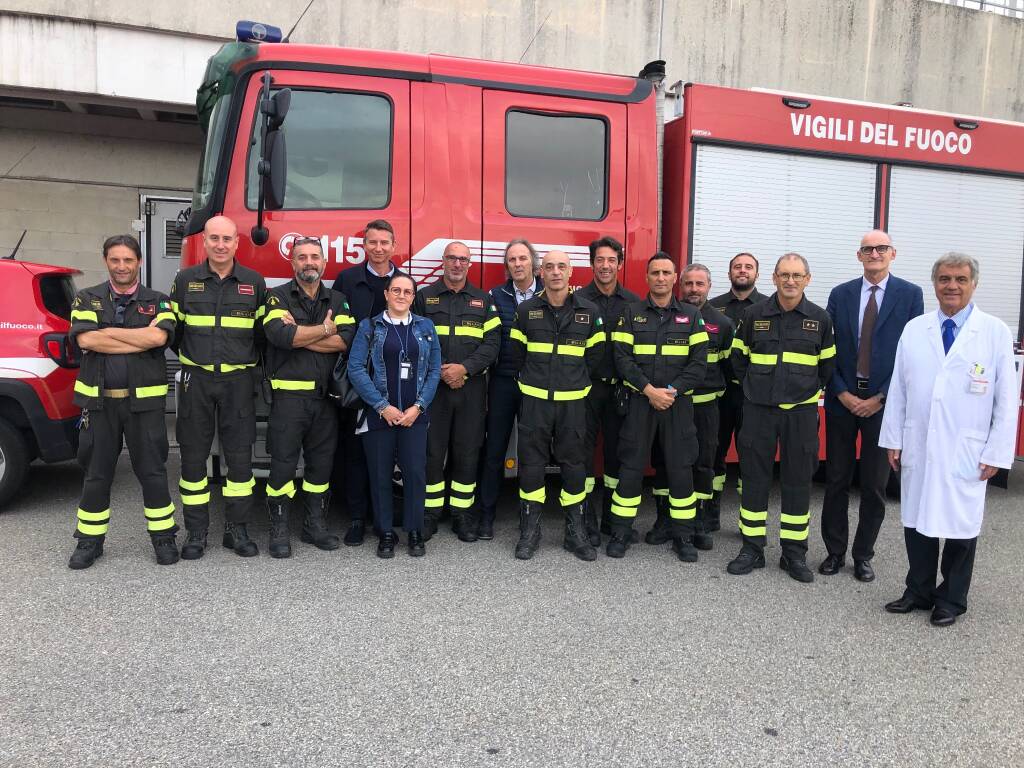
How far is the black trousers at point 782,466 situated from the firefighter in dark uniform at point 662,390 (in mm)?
309

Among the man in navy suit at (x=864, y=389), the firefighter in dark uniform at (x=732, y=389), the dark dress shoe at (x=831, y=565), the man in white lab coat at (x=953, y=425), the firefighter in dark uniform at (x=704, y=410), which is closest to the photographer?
the man in white lab coat at (x=953, y=425)

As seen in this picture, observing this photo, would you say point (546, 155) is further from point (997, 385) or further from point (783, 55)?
point (783, 55)

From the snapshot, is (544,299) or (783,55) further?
(783,55)

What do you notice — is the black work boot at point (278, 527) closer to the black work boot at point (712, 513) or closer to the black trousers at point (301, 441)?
the black trousers at point (301, 441)

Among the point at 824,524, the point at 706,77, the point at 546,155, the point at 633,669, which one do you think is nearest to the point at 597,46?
the point at 706,77

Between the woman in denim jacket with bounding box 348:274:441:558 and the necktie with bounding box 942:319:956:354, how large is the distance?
2.56 meters

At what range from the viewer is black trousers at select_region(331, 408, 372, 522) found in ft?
14.9

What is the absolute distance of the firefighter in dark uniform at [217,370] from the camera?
13.4 ft

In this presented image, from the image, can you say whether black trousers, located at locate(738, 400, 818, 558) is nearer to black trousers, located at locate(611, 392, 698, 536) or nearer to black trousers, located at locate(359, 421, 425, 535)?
black trousers, located at locate(611, 392, 698, 536)

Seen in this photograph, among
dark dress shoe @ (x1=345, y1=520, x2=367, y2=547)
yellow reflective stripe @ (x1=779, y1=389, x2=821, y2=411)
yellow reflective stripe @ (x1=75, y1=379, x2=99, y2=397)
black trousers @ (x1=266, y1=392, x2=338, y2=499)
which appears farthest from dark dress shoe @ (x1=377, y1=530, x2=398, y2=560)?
yellow reflective stripe @ (x1=779, y1=389, x2=821, y2=411)

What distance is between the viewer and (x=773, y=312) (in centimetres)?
419

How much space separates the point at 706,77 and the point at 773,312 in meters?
7.12

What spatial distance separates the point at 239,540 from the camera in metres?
4.30

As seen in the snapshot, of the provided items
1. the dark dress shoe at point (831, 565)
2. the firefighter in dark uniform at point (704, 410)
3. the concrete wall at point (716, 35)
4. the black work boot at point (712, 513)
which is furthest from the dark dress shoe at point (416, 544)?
the concrete wall at point (716, 35)
